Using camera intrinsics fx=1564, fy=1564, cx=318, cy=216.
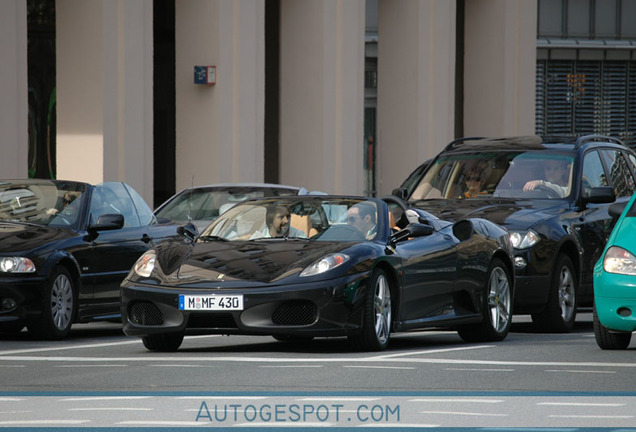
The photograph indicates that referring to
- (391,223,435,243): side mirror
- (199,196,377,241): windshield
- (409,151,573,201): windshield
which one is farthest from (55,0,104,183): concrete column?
(391,223,435,243): side mirror

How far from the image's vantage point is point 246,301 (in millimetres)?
11680

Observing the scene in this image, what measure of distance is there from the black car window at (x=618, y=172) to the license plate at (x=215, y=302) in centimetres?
681

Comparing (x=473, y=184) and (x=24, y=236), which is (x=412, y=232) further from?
(x=473, y=184)

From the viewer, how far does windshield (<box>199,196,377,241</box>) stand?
12.8 metres

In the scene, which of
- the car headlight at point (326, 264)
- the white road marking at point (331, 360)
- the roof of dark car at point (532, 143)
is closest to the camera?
the white road marking at point (331, 360)

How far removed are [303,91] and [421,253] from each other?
16217 mm

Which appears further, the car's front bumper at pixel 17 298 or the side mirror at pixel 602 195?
the side mirror at pixel 602 195

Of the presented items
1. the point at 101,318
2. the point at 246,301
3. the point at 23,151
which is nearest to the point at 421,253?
the point at 246,301

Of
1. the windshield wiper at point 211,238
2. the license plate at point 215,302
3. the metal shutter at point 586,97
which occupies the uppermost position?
the metal shutter at point 586,97

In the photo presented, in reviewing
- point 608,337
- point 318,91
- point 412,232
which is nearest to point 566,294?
point 608,337

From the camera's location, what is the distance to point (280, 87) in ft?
96.0

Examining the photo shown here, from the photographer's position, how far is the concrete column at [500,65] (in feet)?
116

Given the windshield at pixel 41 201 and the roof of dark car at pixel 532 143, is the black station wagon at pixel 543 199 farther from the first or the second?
the windshield at pixel 41 201

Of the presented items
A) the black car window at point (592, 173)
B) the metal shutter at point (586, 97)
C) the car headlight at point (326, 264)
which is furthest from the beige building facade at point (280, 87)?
the car headlight at point (326, 264)
